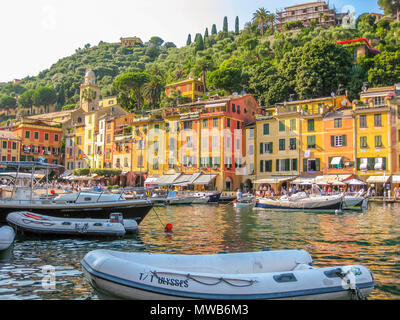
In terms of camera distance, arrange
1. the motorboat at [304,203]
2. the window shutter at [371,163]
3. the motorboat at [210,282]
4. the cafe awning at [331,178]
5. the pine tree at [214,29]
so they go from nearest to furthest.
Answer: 1. the motorboat at [210,282]
2. the motorboat at [304,203]
3. the window shutter at [371,163]
4. the cafe awning at [331,178]
5. the pine tree at [214,29]

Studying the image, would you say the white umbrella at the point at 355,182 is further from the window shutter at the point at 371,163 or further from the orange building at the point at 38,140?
the orange building at the point at 38,140

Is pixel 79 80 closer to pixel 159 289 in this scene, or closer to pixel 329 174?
pixel 329 174

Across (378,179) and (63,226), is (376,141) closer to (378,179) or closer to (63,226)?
(378,179)

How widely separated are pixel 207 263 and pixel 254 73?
6439cm

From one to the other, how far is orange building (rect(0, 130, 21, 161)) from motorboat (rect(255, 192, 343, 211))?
51.5 metres

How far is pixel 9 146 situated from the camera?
227 feet

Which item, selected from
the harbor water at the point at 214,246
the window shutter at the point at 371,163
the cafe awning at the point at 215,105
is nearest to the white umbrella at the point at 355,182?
the window shutter at the point at 371,163

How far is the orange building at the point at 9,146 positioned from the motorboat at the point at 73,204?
52.6 metres

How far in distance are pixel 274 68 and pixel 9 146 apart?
4891 centimetres

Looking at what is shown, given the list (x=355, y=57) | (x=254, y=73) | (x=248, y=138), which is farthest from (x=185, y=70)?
(x=248, y=138)

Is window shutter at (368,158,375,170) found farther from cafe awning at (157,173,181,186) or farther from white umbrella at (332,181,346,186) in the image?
cafe awning at (157,173,181,186)

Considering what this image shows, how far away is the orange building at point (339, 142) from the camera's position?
4612 centimetres

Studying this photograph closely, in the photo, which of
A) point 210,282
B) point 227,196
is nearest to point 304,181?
point 227,196

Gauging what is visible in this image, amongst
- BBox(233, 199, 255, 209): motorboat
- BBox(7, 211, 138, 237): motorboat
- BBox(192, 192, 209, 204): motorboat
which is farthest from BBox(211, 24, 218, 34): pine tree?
BBox(7, 211, 138, 237): motorboat
